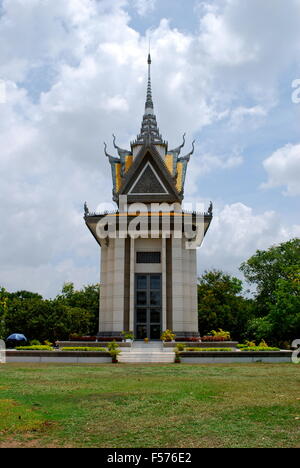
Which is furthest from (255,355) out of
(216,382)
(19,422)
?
(19,422)

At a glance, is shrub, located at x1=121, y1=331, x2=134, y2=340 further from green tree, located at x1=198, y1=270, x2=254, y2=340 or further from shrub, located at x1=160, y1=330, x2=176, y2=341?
green tree, located at x1=198, y1=270, x2=254, y2=340

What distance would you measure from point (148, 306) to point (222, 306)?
14.6 m

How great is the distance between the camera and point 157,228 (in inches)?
1393

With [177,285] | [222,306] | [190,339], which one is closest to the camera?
[190,339]

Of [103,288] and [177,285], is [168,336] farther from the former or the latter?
[103,288]

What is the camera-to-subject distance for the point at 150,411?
9250mm

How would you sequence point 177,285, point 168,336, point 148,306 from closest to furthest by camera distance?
point 168,336, point 177,285, point 148,306

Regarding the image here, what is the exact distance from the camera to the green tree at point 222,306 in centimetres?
4678

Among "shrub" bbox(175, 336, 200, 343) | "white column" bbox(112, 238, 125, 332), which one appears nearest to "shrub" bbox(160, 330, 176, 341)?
"shrub" bbox(175, 336, 200, 343)

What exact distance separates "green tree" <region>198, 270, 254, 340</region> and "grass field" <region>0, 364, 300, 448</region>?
3171 centimetres

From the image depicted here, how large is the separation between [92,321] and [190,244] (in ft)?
60.1

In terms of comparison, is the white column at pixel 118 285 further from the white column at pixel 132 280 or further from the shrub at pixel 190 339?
the shrub at pixel 190 339

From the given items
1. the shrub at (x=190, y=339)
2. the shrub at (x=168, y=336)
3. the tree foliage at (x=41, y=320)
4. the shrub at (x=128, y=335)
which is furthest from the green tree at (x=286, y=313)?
the tree foliage at (x=41, y=320)

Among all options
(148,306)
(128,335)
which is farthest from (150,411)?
(148,306)
